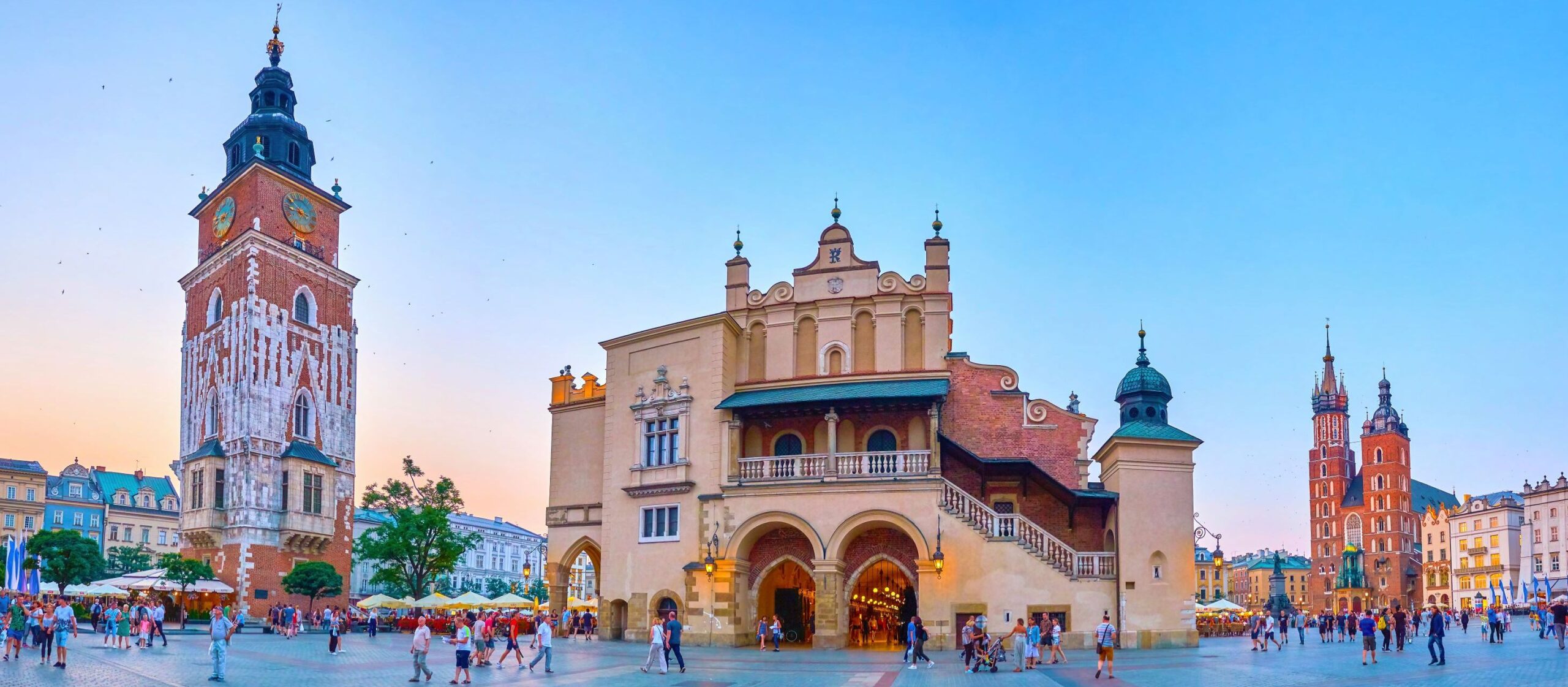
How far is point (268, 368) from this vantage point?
221ft

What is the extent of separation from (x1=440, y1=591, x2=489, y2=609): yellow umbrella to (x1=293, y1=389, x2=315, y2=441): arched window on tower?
1717 cm

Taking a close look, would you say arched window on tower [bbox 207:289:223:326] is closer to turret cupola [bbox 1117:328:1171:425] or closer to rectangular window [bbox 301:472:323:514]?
rectangular window [bbox 301:472:323:514]

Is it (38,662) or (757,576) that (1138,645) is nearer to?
(757,576)

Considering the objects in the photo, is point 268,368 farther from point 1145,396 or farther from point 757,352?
point 1145,396

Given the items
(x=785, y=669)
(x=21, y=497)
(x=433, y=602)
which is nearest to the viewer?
(x=785, y=669)

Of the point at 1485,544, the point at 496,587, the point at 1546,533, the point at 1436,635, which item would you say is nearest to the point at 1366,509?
the point at 1485,544

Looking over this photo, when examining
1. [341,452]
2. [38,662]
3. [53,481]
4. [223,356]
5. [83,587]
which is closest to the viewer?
[38,662]

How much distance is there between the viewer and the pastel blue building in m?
106

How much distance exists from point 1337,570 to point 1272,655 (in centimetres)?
13580

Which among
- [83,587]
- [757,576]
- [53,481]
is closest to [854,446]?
[757,576]

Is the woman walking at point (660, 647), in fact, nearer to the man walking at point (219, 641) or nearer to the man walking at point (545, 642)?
the man walking at point (545, 642)

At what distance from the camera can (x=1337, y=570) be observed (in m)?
158

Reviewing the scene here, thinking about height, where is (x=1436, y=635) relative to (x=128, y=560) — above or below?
above

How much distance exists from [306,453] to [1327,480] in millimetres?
140816
